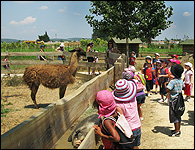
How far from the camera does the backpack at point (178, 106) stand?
14.8ft

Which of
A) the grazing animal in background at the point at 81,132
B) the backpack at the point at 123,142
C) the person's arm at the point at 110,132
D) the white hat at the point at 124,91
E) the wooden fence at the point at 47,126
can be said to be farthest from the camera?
the grazing animal in background at the point at 81,132

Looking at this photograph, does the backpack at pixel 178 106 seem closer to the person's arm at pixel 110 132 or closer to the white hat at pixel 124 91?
the white hat at pixel 124 91

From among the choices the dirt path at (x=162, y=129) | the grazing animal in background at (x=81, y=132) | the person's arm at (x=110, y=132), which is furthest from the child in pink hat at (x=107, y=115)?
the dirt path at (x=162, y=129)

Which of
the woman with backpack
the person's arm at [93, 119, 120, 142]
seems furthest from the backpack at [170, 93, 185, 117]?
the person's arm at [93, 119, 120, 142]

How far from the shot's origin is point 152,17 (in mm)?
19266

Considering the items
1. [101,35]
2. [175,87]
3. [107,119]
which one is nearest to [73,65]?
[175,87]

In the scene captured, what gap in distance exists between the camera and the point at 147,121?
18.3 feet

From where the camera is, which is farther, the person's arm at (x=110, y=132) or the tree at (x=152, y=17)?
the tree at (x=152, y=17)

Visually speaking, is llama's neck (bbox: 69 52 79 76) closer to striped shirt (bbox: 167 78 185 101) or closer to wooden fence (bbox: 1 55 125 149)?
striped shirt (bbox: 167 78 185 101)

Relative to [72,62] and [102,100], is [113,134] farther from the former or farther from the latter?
[72,62]

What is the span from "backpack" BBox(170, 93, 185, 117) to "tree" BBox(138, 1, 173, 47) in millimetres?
15474

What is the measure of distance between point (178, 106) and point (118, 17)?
16.0m

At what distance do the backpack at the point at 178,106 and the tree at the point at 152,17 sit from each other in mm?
15474

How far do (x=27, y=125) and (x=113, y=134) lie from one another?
1223mm
